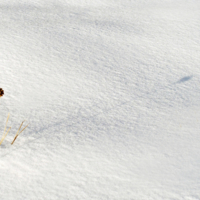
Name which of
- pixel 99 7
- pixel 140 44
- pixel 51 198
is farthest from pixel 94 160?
pixel 99 7

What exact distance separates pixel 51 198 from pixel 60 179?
0.12m

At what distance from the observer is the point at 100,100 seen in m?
1.99

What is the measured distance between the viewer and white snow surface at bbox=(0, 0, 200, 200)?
58.6 inches

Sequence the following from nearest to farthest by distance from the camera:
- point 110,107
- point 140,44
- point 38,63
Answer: point 110,107
point 38,63
point 140,44

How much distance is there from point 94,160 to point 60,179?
223mm

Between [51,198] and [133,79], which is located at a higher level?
[133,79]

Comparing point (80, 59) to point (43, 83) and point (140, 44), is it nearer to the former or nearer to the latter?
point (43, 83)

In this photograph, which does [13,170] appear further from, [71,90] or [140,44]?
[140,44]

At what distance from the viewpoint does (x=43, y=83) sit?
82.7 inches

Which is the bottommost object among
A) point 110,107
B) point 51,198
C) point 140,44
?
point 51,198

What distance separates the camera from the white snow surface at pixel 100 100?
1.49 meters

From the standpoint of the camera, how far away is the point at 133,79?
2.20m

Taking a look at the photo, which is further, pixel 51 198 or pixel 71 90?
pixel 71 90

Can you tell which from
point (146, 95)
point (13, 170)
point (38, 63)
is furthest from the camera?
point (38, 63)
